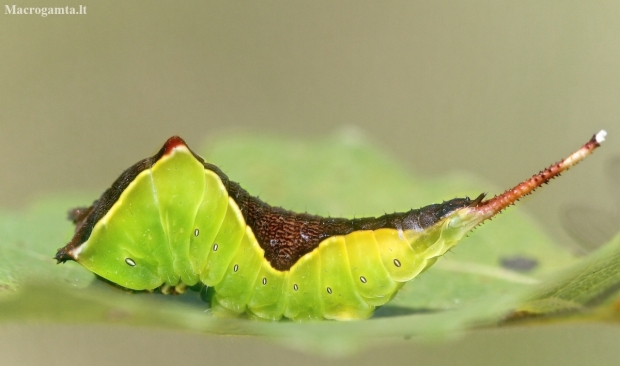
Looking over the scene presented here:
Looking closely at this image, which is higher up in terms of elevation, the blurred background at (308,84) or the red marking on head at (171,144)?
the blurred background at (308,84)

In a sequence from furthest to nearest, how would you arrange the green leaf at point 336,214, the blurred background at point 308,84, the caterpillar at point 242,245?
the blurred background at point 308,84, the caterpillar at point 242,245, the green leaf at point 336,214

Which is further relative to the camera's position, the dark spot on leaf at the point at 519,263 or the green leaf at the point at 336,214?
the dark spot on leaf at the point at 519,263

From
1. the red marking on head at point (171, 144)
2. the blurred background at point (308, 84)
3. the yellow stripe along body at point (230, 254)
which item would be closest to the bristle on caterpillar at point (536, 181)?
the yellow stripe along body at point (230, 254)

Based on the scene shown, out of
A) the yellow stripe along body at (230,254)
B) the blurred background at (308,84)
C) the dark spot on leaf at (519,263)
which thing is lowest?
the yellow stripe along body at (230,254)

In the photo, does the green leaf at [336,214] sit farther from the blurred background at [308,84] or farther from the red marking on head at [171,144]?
the blurred background at [308,84]

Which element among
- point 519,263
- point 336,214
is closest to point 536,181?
point 519,263

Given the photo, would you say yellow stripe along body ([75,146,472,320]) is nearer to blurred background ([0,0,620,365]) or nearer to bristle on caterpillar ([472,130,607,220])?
bristle on caterpillar ([472,130,607,220])
